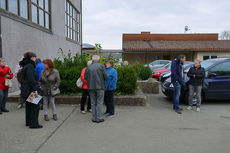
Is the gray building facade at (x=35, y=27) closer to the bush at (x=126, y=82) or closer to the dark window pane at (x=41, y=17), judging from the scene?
the dark window pane at (x=41, y=17)

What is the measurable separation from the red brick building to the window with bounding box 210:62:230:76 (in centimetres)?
1702

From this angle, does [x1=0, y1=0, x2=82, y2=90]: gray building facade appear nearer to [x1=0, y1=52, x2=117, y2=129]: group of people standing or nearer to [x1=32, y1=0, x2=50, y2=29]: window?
[x1=32, y1=0, x2=50, y2=29]: window

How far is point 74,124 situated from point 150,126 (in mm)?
1884

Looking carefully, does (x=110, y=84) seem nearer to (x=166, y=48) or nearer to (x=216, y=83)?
(x=216, y=83)

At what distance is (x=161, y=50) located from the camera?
991 inches

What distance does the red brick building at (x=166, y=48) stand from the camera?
2547 cm

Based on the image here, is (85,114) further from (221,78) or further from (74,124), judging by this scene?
(221,78)

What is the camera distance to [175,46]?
88.1 feet

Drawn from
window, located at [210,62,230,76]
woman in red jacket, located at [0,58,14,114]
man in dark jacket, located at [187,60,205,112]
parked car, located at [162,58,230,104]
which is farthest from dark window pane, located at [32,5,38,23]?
window, located at [210,62,230,76]

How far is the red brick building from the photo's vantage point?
2547 centimetres

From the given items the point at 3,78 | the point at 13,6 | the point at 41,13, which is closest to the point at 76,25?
the point at 41,13

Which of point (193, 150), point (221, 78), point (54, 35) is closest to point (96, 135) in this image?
point (193, 150)

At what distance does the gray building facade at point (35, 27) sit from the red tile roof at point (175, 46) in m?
10.2

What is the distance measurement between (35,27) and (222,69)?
8.77m
